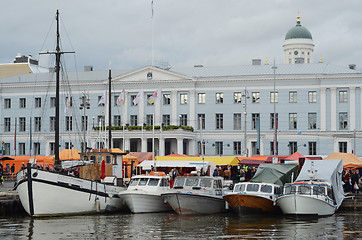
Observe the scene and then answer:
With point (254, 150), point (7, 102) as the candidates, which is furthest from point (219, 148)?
point (7, 102)

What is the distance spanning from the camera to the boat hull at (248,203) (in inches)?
1633

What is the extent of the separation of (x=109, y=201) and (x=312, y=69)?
48.8 m

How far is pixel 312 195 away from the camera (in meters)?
41.2

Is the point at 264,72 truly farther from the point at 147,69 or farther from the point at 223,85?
the point at 147,69

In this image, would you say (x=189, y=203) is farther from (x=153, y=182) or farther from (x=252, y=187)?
(x=252, y=187)

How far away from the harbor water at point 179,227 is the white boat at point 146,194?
2.34 feet

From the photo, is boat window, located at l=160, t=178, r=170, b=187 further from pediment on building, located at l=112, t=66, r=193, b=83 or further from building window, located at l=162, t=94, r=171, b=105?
building window, located at l=162, t=94, r=171, b=105

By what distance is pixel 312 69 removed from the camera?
87000 millimetres

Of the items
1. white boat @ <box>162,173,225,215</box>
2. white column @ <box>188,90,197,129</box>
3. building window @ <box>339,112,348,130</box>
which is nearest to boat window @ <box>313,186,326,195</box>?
white boat @ <box>162,173,225,215</box>

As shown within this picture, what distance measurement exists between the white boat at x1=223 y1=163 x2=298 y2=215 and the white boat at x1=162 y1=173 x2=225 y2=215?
155 cm

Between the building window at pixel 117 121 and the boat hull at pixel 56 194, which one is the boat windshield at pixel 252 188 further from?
the building window at pixel 117 121

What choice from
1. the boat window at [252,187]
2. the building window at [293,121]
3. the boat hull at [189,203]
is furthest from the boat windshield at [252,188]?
the building window at [293,121]

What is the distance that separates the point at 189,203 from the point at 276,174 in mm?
6610

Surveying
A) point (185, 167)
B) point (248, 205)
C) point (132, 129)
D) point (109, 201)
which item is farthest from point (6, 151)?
point (248, 205)
